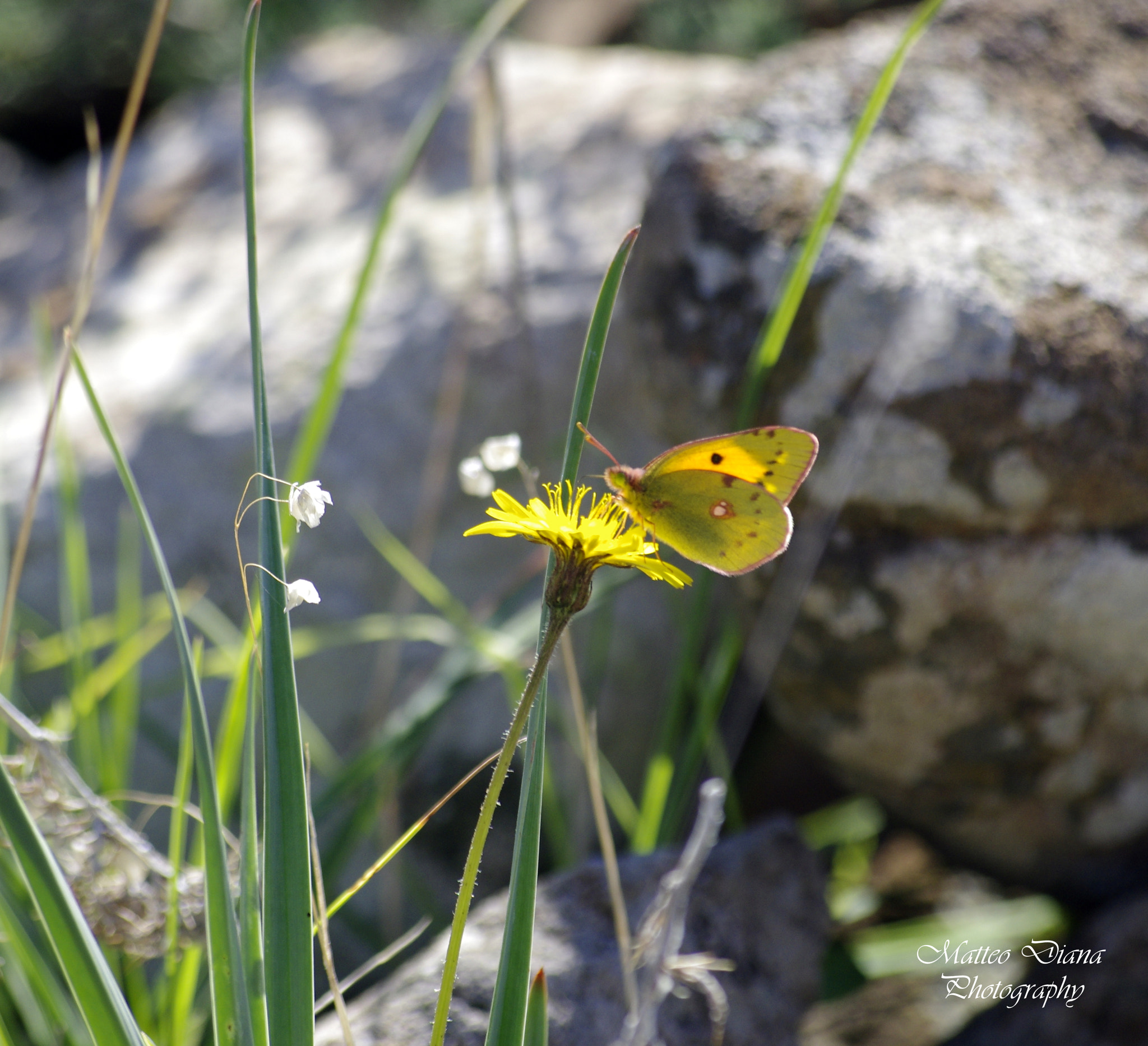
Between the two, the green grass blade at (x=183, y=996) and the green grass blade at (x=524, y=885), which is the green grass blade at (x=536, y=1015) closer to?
the green grass blade at (x=524, y=885)

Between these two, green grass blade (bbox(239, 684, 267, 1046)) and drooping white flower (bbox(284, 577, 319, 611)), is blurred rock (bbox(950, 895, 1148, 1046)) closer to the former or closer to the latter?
green grass blade (bbox(239, 684, 267, 1046))

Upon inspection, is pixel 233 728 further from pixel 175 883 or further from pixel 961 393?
pixel 961 393

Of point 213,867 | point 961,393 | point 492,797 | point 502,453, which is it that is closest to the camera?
point 492,797

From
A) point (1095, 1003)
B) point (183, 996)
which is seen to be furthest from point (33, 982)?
point (1095, 1003)

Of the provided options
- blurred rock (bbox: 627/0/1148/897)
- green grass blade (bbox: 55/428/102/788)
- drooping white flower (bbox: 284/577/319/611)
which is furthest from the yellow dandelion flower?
green grass blade (bbox: 55/428/102/788)

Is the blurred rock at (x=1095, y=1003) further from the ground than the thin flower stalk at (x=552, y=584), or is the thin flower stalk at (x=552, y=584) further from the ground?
the thin flower stalk at (x=552, y=584)

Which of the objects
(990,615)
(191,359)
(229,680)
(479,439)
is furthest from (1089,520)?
(191,359)

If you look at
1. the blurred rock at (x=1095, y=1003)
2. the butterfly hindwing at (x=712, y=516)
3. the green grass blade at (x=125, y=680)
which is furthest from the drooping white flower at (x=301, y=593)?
the blurred rock at (x=1095, y=1003)
